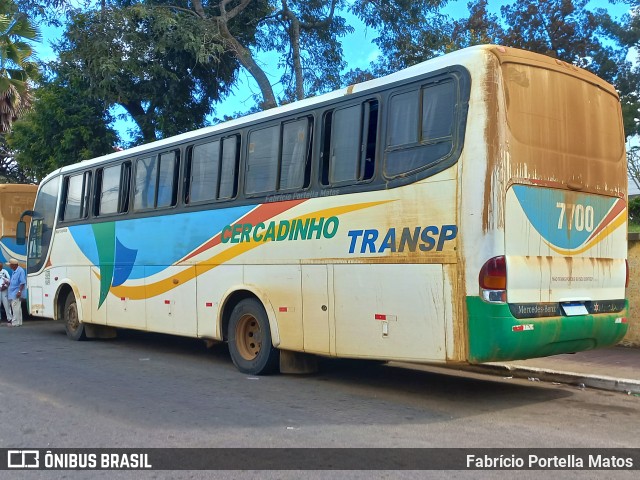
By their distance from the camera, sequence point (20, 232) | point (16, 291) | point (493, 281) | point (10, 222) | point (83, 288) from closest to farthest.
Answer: point (493, 281) < point (83, 288) < point (20, 232) < point (16, 291) < point (10, 222)

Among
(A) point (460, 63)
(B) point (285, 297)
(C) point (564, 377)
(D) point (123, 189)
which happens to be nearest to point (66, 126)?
(D) point (123, 189)

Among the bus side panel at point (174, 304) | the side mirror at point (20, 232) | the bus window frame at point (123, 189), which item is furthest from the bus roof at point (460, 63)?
the side mirror at point (20, 232)

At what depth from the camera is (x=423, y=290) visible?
712 centimetres

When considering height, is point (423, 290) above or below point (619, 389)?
above

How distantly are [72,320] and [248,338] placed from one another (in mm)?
5920

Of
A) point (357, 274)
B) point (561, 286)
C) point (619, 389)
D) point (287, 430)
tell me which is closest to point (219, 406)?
point (287, 430)

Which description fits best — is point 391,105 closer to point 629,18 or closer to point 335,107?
point 335,107

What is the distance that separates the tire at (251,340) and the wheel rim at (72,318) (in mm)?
5470

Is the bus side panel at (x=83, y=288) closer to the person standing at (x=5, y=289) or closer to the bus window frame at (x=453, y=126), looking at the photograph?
the person standing at (x=5, y=289)

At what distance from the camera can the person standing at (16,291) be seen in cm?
1667

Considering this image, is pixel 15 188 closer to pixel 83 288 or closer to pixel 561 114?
pixel 83 288

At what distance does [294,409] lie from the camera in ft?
23.7

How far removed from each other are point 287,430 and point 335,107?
4.02m

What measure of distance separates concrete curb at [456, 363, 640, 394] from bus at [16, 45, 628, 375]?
778 mm
